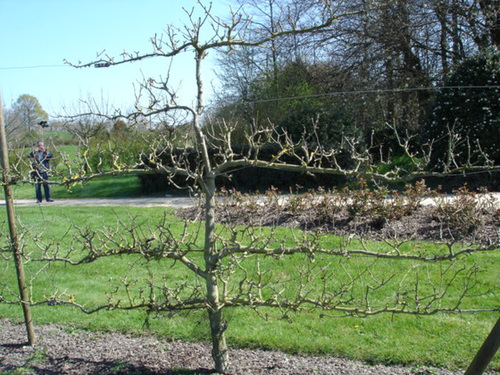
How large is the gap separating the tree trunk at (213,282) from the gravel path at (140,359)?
0.16 m

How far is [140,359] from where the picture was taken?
12.5 ft

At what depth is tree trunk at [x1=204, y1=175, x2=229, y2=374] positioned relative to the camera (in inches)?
130

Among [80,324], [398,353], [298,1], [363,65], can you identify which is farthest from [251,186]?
[398,353]

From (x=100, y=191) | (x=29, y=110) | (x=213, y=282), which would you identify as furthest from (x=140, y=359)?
(x=29, y=110)

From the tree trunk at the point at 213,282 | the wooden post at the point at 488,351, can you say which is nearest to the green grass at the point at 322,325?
the tree trunk at the point at 213,282

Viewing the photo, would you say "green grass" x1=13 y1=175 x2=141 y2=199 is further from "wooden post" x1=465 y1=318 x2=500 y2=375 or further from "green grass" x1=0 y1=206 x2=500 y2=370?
"wooden post" x1=465 y1=318 x2=500 y2=375

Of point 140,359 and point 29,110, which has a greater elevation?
point 29,110

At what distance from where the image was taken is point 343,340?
13.0 ft

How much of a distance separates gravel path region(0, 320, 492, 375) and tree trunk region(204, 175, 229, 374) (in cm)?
16

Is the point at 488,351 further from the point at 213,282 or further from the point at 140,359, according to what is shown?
the point at 140,359

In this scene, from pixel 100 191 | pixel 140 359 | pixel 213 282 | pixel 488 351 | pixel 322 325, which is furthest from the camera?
pixel 100 191

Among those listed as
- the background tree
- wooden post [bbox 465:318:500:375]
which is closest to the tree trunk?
wooden post [bbox 465:318:500:375]

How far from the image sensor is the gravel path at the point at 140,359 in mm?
3551

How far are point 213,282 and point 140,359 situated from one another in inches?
39.5
